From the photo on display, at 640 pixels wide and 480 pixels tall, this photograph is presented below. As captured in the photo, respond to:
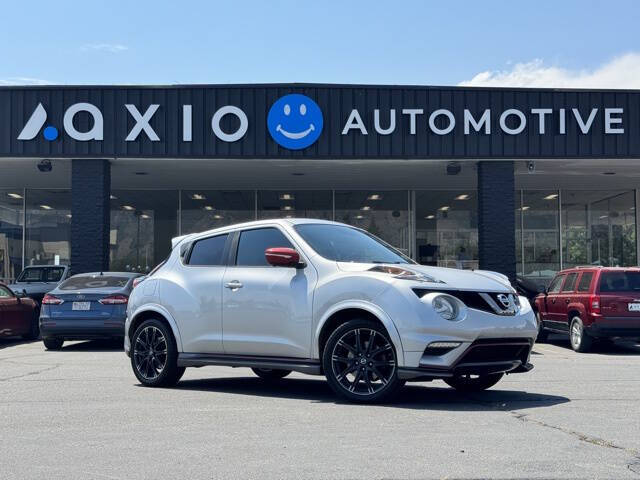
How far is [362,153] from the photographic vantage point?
68.6ft

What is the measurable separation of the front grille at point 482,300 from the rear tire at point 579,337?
814 cm

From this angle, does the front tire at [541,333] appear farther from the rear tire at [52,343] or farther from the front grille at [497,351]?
the front grille at [497,351]

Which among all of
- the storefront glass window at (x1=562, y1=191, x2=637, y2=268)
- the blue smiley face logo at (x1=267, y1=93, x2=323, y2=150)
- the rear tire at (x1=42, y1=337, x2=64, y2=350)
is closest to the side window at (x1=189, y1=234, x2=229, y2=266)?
the rear tire at (x1=42, y1=337, x2=64, y2=350)

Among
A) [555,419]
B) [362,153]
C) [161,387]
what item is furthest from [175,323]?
[362,153]

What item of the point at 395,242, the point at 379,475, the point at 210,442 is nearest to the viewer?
the point at 379,475

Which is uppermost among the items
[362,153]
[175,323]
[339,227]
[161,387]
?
[362,153]

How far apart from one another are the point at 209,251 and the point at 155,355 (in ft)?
4.36

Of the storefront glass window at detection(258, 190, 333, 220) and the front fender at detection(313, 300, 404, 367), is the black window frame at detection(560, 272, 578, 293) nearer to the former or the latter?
the front fender at detection(313, 300, 404, 367)

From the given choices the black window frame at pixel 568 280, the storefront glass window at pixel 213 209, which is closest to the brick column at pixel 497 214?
the black window frame at pixel 568 280

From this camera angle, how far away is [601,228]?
97.3ft

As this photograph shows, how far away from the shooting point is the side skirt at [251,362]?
27.6 feet

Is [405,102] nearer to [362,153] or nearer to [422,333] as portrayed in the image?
[362,153]

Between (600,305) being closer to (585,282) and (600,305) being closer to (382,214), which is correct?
(585,282)

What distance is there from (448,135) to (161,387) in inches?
505
